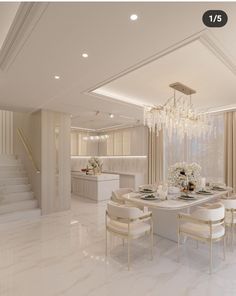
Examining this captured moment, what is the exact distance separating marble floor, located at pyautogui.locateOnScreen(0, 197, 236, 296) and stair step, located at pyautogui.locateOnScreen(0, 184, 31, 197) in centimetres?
160

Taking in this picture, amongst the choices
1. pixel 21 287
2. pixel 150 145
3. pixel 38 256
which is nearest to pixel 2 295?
pixel 21 287

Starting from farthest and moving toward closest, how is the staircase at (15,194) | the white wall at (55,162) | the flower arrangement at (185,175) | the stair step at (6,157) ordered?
1. the stair step at (6,157)
2. the white wall at (55,162)
3. the staircase at (15,194)
4. the flower arrangement at (185,175)

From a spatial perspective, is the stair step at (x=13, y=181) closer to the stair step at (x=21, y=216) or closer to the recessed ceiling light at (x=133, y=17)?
the stair step at (x=21, y=216)

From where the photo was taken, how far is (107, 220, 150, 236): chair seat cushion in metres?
2.99

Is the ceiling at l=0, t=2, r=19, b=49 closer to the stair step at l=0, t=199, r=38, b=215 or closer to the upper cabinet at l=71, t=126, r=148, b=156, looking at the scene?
the stair step at l=0, t=199, r=38, b=215

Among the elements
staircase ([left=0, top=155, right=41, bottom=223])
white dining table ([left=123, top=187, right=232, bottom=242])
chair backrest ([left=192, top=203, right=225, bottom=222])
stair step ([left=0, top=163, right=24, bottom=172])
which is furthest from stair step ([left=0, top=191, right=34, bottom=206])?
chair backrest ([left=192, top=203, right=225, bottom=222])

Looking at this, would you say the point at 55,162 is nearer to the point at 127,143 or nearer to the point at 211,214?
the point at 127,143

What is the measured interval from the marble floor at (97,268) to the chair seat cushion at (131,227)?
17.2 inches

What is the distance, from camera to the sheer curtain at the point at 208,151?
6.05 meters

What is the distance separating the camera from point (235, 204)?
334 centimetres

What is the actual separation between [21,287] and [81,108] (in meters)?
3.98

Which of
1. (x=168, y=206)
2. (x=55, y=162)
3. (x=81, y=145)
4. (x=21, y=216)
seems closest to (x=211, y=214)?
(x=168, y=206)

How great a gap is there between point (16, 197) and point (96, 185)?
2.47 meters

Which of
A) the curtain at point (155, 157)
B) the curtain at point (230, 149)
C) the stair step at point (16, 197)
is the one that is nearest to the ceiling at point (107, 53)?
the curtain at point (230, 149)
